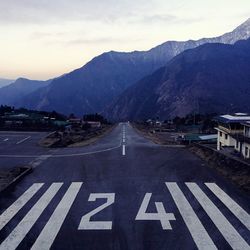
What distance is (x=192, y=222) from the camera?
47.1ft

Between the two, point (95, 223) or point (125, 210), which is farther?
point (125, 210)

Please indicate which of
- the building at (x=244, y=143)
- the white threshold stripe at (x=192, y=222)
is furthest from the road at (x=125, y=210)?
the building at (x=244, y=143)

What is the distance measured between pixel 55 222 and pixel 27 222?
1045 mm

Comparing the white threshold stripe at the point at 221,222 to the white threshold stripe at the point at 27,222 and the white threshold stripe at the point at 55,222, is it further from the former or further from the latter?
the white threshold stripe at the point at 27,222

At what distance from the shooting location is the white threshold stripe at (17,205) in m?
14.9

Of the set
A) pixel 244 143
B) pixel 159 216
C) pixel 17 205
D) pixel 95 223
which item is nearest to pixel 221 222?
pixel 159 216

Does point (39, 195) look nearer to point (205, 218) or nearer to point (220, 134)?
point (205, 218)

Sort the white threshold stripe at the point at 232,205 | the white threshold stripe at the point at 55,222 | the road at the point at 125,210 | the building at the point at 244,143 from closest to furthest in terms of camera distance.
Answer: the white threshold stripe at the point at 55,222 → the road at the point at 125,210 → the white threshold stripe at the point at 232,205 → the building at the point at 244,143

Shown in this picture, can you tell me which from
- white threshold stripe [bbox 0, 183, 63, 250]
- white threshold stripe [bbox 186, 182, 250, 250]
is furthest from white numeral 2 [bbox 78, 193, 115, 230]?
white threshold stripe [bbox 186, 182, 250, 250]

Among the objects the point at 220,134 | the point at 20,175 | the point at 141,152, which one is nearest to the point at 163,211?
the point at 20,175

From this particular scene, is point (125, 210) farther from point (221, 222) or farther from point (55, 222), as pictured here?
point (221, 222)

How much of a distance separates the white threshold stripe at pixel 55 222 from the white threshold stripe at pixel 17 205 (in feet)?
5.21

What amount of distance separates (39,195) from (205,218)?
7.99 meters

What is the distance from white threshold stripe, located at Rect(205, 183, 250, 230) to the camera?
1464cm
